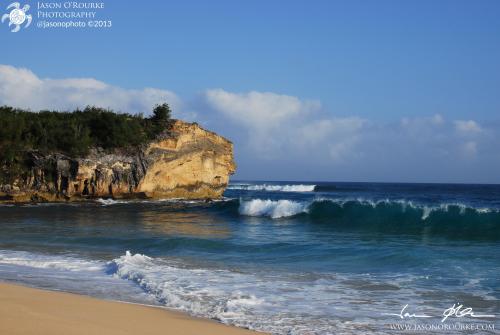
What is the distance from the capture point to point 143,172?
40.2m

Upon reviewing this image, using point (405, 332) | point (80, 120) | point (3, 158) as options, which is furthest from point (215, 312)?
point (80, 120)

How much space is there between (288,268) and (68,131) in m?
32.7

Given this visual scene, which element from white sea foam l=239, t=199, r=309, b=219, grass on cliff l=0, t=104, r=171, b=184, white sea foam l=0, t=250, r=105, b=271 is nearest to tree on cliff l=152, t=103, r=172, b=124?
grass on cliff l=0, t=104, r=171, b=184

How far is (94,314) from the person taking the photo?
6.37 m

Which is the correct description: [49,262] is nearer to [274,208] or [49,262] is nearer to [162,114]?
[274,208]

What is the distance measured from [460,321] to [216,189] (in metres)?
40.1

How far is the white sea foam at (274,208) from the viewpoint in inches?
1063

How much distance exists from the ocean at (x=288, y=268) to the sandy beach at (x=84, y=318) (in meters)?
0.61

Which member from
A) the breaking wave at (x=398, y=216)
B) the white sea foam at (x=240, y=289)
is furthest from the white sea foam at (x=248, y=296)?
the breaking wave at (x=398, y=216)

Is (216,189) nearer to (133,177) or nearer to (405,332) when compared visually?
(133,177)
